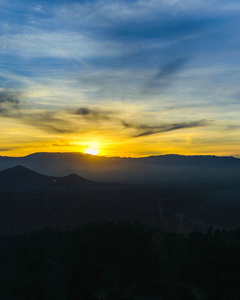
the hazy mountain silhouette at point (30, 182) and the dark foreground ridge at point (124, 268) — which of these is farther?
the hazy mountain silhouette at point (30, 182)

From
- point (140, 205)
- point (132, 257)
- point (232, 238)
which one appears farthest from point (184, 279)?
point (140, 205)

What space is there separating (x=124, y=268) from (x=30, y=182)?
343 ft

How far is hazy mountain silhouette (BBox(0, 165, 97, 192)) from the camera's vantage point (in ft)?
367

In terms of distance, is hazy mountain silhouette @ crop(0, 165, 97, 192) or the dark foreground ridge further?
hazy mountain silhouette @ crop(0, 165, 97, 192)

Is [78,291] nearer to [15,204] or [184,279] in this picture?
[184,279]

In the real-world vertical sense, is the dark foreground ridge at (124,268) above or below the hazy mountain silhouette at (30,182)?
below

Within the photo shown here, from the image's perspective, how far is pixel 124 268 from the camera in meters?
21.4

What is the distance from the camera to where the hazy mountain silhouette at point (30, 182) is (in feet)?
367

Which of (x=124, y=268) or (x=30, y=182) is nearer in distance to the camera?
(x=124, y=268)

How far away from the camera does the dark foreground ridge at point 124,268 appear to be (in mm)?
18812

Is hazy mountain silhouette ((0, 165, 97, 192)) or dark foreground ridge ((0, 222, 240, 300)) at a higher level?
hazy mountain silhouette ((0, 165, 97, 192))

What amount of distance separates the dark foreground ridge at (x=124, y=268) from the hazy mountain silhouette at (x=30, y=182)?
3491 inches

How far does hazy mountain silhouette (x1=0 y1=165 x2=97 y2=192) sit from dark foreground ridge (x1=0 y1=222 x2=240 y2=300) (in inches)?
3491

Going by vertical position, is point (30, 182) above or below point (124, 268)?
above
